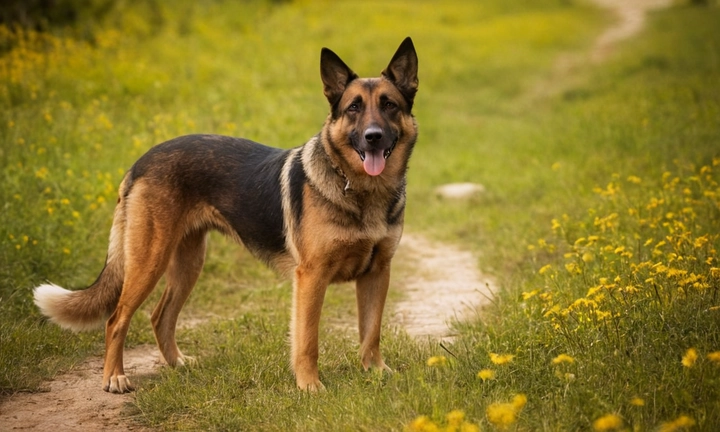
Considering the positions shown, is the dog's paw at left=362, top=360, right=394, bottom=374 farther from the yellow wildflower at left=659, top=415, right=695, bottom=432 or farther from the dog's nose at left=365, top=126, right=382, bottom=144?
the yellow wildflower at left=659, top=415, right=695, bottom=432

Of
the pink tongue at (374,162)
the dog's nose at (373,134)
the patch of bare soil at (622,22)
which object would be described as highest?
the dog's nose at (373,134)

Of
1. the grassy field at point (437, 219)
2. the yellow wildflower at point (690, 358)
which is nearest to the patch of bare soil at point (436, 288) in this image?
the grassy field at point (437, 219)

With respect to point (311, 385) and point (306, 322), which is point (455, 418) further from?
point (306, 322)

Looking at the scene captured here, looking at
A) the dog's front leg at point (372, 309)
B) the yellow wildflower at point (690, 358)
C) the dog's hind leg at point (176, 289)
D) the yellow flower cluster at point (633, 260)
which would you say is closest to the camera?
the yellow wildflower at point (690, 358)

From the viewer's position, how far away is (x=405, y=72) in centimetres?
517

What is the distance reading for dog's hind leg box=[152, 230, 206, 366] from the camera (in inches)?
225

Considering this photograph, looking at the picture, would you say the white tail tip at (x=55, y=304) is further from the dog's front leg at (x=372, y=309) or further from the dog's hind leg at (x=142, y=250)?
the dog's front leg at (x=372, y=309)

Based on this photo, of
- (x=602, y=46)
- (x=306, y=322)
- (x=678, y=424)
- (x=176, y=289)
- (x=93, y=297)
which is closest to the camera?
(x=678, y=424)

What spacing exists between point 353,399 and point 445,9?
28.9 metres

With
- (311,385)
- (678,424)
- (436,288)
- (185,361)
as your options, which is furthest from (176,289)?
(678,424)

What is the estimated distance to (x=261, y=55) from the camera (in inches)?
654

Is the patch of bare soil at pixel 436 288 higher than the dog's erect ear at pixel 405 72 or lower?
lower

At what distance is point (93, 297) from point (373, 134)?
7.94 feet

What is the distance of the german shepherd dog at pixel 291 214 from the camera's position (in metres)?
4.92
